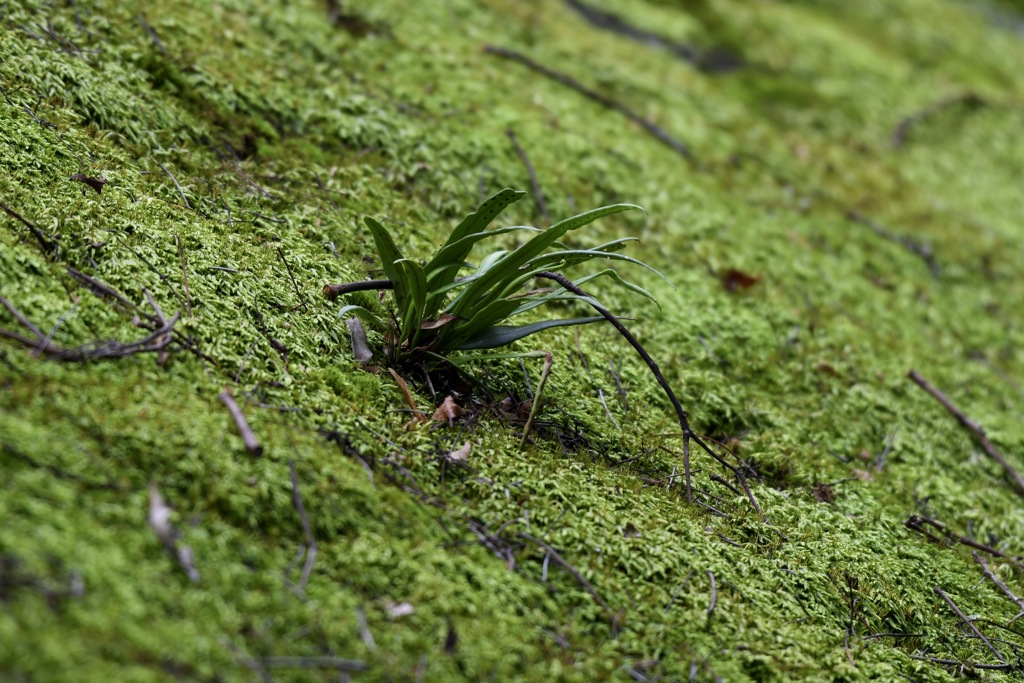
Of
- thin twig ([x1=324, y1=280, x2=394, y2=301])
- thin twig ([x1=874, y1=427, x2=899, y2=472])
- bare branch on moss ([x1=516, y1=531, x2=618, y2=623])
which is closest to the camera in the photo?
bare branch on moss ([x1=516, y1=531, x2=618, y2=623])

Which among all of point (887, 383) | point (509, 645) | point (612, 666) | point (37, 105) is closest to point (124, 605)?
point (509, 645)

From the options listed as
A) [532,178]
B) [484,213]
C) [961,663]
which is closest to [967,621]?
[961,663]

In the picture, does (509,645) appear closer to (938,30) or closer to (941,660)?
(941,660)

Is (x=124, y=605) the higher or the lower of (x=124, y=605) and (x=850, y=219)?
the lower

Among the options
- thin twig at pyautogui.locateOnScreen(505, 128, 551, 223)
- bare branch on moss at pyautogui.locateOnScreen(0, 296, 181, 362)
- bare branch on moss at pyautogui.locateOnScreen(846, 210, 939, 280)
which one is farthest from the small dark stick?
bare branch on moss at pyautogui.locateOnScreen(846, 210, 939, 280)

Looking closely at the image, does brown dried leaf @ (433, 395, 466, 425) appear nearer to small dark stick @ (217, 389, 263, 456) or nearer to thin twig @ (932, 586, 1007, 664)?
small dark stick @ (217, 389, 263, 456)
